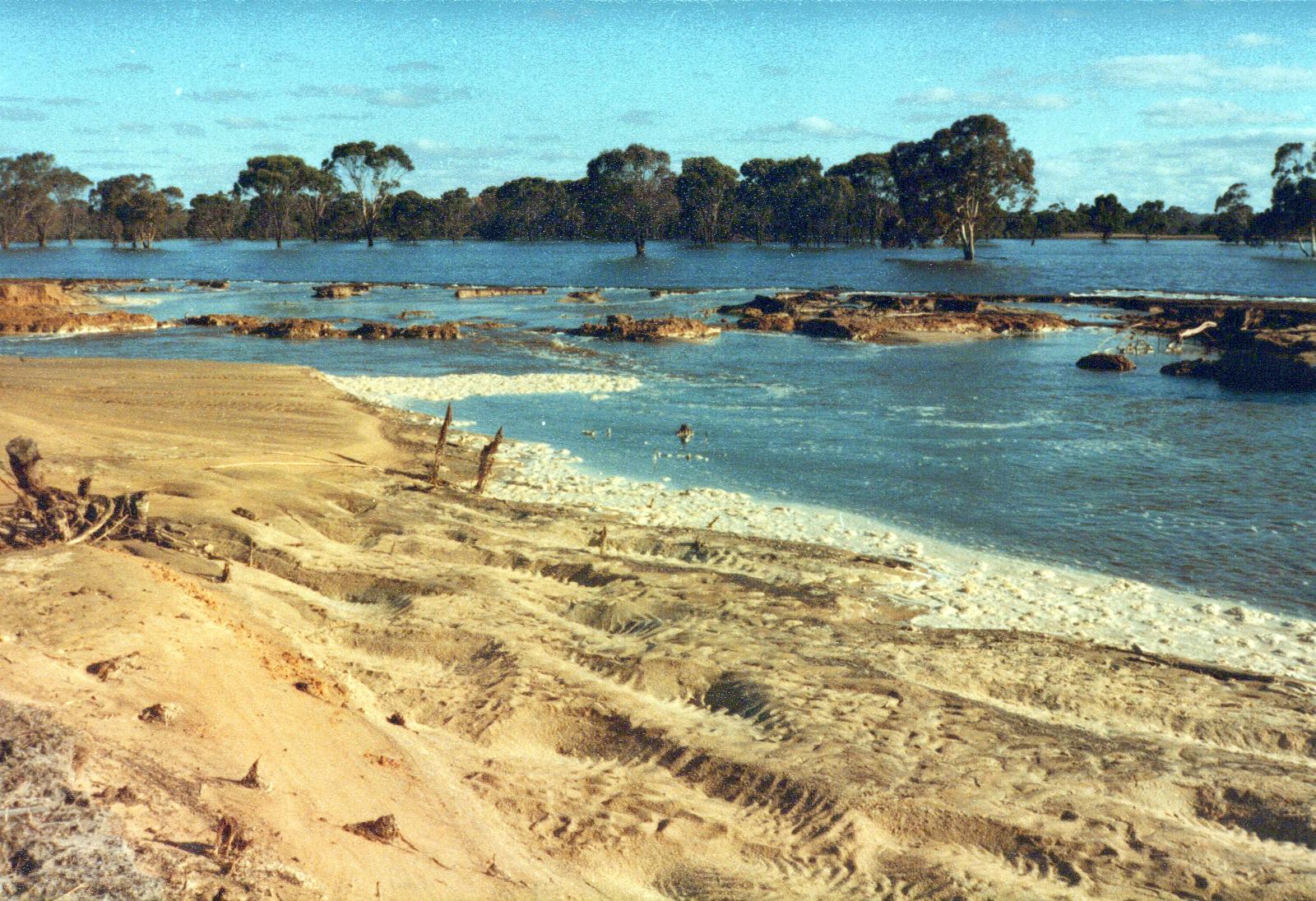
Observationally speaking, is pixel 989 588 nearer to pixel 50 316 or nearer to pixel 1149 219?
pixel 50 316

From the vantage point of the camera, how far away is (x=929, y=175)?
81.1 metres

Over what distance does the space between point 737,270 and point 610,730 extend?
80.4 m

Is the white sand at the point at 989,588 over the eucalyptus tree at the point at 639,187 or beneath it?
beneath

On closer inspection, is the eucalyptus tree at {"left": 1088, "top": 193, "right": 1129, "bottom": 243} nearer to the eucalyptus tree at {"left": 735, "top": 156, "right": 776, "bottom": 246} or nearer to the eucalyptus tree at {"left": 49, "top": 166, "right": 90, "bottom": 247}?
the eucalyptus tree at {"left": 735, "top": 156, "right": 776, "bottom": 246}

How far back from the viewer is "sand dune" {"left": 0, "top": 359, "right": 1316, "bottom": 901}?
5.04 m

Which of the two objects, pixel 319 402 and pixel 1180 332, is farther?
pixel 1180 332

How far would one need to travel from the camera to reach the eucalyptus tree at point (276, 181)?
14388 centimetres

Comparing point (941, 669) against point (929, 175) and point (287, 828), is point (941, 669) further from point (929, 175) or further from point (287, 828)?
point (929, 175)

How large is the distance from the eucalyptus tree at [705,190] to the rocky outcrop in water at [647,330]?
3738 inches

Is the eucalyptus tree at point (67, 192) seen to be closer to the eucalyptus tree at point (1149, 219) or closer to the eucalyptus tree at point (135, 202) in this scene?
the eucalyptus tree at point (135, 202)

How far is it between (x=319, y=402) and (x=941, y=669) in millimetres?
14249

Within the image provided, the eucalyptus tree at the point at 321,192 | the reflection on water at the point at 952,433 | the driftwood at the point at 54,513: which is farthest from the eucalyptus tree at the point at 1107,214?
the driftwood at the point at 54,513

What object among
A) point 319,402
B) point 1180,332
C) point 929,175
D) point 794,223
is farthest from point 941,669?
point 794,223

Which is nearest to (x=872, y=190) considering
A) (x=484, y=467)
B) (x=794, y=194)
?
(x=794, y=194)
